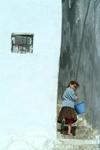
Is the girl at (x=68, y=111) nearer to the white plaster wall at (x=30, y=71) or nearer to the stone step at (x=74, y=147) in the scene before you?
the white plaster wall at (x=30, y=71)

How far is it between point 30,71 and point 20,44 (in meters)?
0.81

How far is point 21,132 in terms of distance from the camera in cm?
716

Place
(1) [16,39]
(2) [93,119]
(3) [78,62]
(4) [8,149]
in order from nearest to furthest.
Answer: (4) [8,149] → (1) [16,39] → (2) [93,119] → (3) [78,62]

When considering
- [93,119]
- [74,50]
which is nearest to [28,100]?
[93,119]

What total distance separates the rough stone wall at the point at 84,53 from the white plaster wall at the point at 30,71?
4.34 feet

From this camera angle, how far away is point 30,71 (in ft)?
24.3

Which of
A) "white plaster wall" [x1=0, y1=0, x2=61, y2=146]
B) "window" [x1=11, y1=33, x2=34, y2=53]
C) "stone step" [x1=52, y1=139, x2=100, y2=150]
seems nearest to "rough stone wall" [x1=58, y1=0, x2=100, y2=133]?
"stone step" [x1=52, y1=139, x2=100, y2=150]

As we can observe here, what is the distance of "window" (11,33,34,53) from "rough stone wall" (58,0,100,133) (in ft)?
6.06

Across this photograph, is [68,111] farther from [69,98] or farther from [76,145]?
[76,145]

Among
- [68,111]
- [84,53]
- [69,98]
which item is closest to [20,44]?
[69,98]

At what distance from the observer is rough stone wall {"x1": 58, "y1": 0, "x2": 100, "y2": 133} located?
8.21 m

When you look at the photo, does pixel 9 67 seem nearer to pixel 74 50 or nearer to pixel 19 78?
pixel 19 78

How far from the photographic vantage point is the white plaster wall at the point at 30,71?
23.7 feet

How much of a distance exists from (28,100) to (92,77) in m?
2.20
